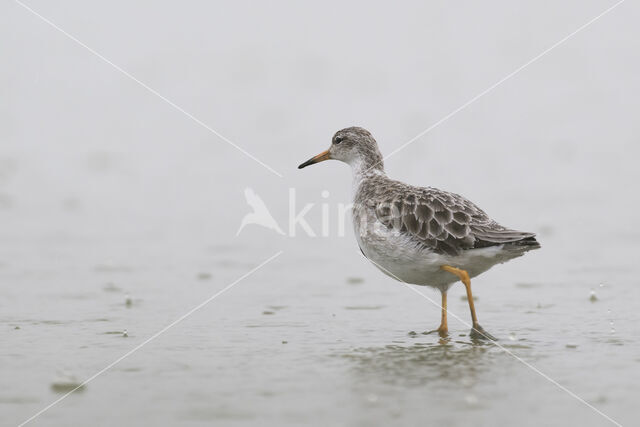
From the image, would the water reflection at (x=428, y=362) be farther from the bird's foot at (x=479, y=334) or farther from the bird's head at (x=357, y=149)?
the bird's head at (x=357, y=149)

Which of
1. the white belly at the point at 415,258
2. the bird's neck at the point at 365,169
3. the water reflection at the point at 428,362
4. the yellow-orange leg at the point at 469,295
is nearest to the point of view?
the water reflection at the point at 428,362

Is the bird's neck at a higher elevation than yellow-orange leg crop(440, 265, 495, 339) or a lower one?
higher

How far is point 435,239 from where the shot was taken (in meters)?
9.21

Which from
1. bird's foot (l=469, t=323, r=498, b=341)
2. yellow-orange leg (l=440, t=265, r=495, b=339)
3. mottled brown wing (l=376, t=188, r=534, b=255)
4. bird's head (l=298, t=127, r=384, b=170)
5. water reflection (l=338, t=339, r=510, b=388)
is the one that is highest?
bird's head (l=298, t=127, r=384, b=170)

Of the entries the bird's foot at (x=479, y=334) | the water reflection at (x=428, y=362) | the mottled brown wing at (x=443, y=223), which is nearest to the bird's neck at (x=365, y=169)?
the mottled brown wing at (x=443, y=223)

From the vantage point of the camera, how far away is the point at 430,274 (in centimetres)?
944

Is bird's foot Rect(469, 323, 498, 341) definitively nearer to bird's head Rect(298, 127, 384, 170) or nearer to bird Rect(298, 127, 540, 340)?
bird Rect(298, 127, 540, 340)

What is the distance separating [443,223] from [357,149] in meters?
2.40

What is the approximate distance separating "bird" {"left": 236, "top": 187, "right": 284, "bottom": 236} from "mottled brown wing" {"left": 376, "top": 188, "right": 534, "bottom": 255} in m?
5.44

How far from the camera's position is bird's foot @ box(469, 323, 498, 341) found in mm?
8901

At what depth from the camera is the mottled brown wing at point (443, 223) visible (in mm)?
9141

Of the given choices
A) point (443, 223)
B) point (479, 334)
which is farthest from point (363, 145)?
point (479, 334)

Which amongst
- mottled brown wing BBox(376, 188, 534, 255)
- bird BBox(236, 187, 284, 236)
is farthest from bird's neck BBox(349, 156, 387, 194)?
bird BBox(236, 187, 284, 236)

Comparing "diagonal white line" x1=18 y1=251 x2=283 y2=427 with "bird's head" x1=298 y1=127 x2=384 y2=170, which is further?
"bird's head" x1=298 y1=127 x2=384 y2=170
